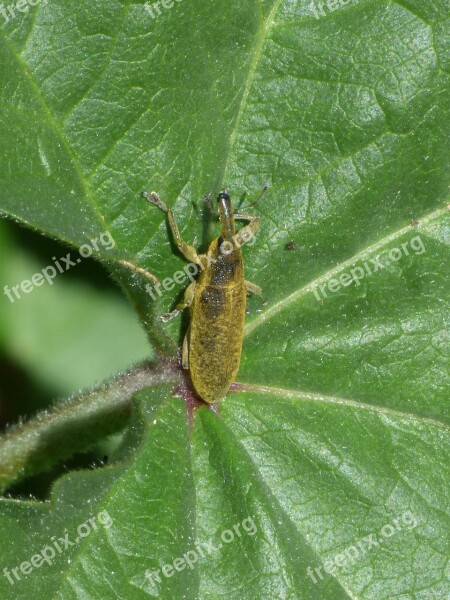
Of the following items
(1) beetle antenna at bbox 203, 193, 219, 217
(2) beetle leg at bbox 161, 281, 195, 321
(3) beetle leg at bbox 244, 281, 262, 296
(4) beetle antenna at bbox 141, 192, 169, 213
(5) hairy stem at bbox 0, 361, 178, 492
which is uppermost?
(4) beetle antenna at bbox 141, 192, 169, 213

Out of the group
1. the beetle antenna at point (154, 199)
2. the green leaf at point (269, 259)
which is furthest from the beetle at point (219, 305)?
the beetle antenna at point (154, 199)

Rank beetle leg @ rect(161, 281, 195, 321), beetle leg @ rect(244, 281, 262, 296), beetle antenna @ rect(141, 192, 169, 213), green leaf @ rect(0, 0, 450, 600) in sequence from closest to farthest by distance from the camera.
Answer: green leaf @ rect(0, 0, 450, 600) < beetle antenna @ rect(141, 192, 169, 213) < beetle leg @ rect(161, 281, 195, 321) < beetle leg @ rect(244, 281, 262, 296)

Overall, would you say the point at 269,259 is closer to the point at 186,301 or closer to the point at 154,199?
the point at 186,301

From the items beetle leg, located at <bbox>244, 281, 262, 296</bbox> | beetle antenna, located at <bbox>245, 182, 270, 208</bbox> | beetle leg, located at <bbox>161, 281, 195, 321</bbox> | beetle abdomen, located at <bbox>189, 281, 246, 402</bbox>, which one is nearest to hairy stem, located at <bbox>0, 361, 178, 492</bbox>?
beetle abdomen, located at <bbox>189, 281, 246, 402</bbox>

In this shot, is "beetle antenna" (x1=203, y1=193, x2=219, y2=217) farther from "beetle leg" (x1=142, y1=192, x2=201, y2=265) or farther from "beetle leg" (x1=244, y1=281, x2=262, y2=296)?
"beetle leg" (x1=244, y1=281, x2=262, y2=296)

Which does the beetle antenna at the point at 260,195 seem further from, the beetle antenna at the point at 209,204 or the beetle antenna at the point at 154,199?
the beetle antenna at the point at 154,199

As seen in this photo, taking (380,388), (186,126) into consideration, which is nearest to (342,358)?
(380,388)

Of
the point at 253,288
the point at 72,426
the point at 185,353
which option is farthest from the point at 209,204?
the point at 72,426
